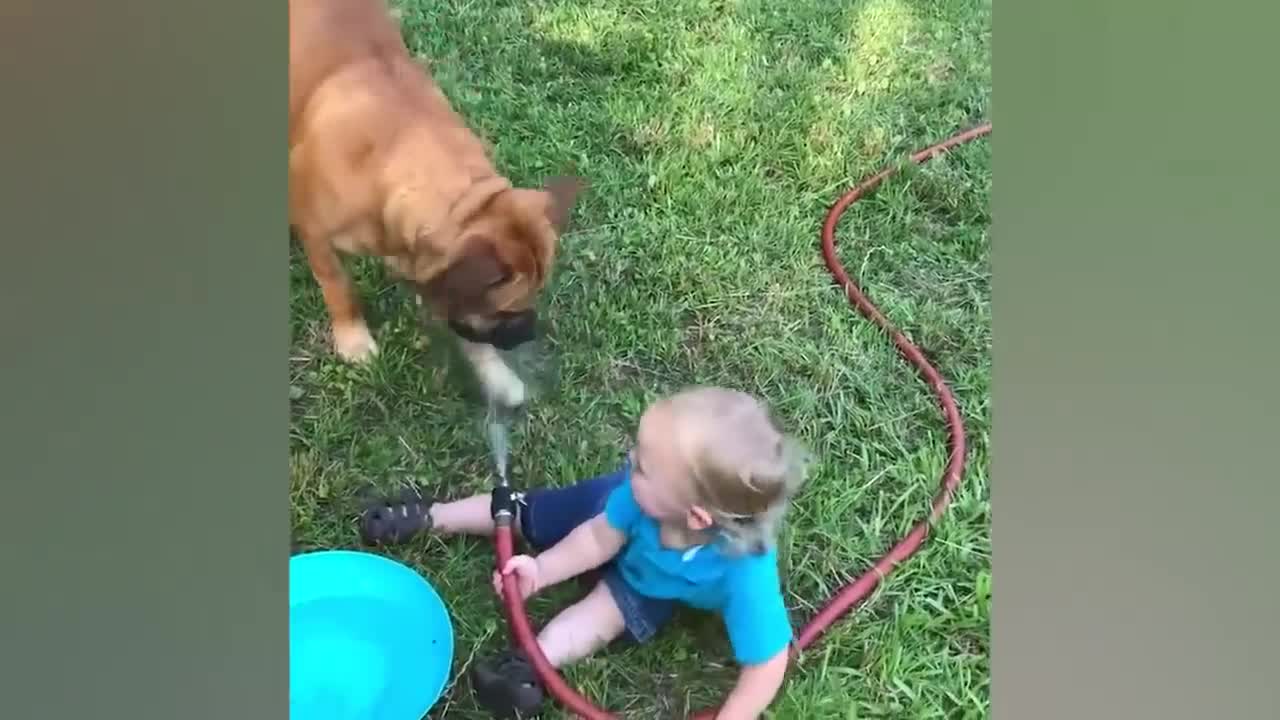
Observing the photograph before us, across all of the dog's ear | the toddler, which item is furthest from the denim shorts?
the dog's ear

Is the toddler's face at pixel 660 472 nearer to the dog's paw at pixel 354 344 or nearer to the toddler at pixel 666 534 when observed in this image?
the toddler at pixel 666 534

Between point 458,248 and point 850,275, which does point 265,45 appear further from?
point 850,275

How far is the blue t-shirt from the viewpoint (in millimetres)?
967

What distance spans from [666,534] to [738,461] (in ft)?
0.29

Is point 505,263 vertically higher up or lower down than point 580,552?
higher up

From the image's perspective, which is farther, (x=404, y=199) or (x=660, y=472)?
(x=404, y=199)

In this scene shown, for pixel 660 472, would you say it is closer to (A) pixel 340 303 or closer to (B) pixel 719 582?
(B) pixel 719 582

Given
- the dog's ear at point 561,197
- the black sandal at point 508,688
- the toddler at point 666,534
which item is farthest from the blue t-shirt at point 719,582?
the dog's ear at point 561,197

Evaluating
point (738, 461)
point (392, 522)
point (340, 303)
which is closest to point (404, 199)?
point (340, 303)

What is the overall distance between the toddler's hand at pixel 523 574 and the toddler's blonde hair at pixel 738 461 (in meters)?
0.16

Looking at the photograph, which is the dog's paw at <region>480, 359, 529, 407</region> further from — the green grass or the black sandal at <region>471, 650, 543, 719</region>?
the black sandal at <region>471, 650, 543, 719</region>

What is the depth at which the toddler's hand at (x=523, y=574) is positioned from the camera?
3.26 ft

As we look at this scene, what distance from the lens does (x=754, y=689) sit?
964 millimetres

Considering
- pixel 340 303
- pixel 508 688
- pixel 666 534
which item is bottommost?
pixel 508 688
